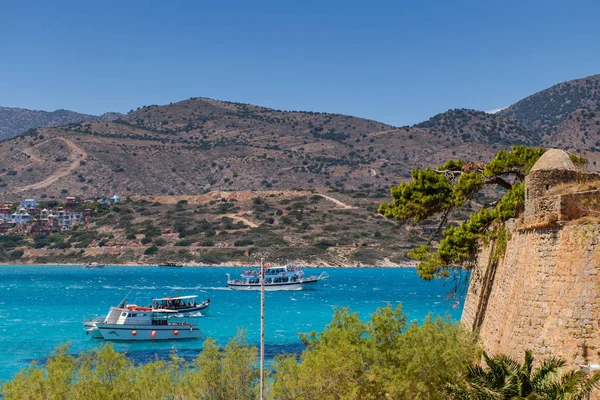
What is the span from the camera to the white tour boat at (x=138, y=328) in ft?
169

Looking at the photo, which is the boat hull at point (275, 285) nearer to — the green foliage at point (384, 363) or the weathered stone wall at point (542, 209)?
the green foliage at point (384, 363)

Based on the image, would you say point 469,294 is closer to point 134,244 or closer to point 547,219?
point 547,219

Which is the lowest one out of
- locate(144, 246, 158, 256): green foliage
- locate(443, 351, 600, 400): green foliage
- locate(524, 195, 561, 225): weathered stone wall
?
locate(144, 246, 158, 256): green foliage

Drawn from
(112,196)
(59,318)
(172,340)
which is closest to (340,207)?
(112,196)

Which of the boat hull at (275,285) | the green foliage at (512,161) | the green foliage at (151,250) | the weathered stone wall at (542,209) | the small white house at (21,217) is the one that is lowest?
the boat hull at (275,285)

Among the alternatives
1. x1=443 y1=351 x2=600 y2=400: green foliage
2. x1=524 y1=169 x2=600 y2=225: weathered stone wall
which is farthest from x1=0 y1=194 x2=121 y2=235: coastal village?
x1=443 y1=351 x2=600 y2=400: green foliage

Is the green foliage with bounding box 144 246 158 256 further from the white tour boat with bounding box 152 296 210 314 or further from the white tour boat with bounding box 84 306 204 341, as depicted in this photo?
the white tour boat with bounding box 84 306 204 341

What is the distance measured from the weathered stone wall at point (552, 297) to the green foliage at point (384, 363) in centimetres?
107

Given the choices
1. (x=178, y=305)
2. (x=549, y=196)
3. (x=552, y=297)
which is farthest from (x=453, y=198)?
(x=178, y=305)

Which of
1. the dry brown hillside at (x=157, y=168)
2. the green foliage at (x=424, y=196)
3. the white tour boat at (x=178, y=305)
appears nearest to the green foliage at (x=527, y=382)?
the green foliage at (x=424, y=196)

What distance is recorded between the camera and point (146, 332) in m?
52.2

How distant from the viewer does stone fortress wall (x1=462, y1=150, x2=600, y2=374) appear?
13250mm

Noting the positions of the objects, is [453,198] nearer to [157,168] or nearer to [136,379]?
[136,379]

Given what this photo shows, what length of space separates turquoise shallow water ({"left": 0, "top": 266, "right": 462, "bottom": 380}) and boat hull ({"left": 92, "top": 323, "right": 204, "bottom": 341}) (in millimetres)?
1003
